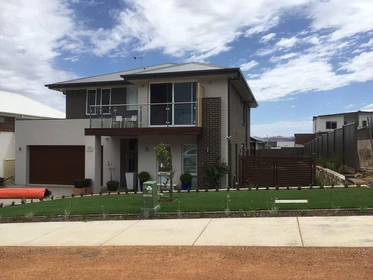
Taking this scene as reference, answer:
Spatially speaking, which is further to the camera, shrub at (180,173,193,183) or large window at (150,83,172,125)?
large window at (150,83,172,125)

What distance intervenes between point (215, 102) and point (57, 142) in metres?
10.0

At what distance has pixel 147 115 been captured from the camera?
59.6 feet

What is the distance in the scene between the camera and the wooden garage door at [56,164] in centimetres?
2152

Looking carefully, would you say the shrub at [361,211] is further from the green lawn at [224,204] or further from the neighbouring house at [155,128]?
the neighbouring house at [155,128]

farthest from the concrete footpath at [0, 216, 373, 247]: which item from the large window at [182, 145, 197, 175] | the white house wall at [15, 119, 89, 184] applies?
the white house wall at [15, 119, 89, 184]

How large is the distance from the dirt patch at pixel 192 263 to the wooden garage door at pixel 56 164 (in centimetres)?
1479

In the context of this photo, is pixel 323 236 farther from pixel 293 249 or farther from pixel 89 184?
pixel 89 184

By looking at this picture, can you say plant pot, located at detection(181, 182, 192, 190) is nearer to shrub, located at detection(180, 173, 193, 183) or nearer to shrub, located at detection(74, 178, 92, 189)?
shrub, located at detection(180, 173, 193, 183)

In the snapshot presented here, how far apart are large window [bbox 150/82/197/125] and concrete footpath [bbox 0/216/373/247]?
341 inches

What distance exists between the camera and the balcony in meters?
17.4

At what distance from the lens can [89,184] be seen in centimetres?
1861

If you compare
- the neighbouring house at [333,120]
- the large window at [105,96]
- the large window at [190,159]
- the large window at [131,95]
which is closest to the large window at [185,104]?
the large window at [190,159]

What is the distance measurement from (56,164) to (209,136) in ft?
32.8

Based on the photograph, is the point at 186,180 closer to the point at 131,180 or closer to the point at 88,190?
the point at 131,180
